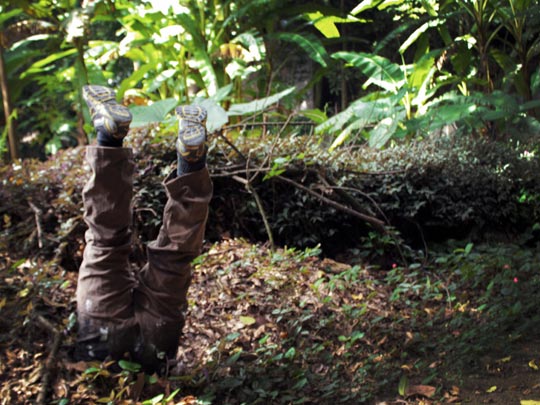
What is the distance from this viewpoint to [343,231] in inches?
190

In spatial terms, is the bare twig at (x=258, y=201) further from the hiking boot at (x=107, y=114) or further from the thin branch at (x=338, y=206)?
the hiking boot at (x=107, y=114)

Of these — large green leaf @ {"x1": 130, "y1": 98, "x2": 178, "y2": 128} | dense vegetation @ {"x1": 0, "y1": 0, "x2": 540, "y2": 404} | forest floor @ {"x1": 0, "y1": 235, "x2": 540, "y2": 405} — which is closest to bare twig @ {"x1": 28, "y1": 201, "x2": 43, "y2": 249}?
dense vegetation @ {"x1": 0, "y1": 0, "x2": 540, "y2": 404}

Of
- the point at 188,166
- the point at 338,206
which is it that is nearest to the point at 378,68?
the point at 338,206

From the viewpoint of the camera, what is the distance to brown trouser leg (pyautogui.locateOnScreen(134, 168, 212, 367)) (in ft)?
8.09

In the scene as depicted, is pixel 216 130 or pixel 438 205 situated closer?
pixel 216 130

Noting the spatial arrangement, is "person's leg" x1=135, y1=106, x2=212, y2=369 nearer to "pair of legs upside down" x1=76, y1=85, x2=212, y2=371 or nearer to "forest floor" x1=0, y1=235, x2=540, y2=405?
"pair of legs upside down" x1=76, y1=85, x2=212, y2=371

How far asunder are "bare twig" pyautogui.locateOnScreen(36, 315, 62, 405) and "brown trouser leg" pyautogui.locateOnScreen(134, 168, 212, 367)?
35cm

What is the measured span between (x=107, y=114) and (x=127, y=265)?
652mm

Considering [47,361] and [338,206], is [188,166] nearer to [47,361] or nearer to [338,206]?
[47,361]

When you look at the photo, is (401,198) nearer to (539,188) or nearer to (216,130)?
(539,188)

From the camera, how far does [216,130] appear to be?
4113 millimetres

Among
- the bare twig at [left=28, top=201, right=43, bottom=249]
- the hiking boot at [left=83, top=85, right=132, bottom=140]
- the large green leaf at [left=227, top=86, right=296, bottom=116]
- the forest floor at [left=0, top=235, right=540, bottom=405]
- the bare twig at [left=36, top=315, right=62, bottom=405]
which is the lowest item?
the forest floor at [left=0, top=235, right=540, bottom=405]

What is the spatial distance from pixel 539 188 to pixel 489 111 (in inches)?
35.8

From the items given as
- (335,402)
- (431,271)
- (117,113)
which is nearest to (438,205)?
(431,271)
